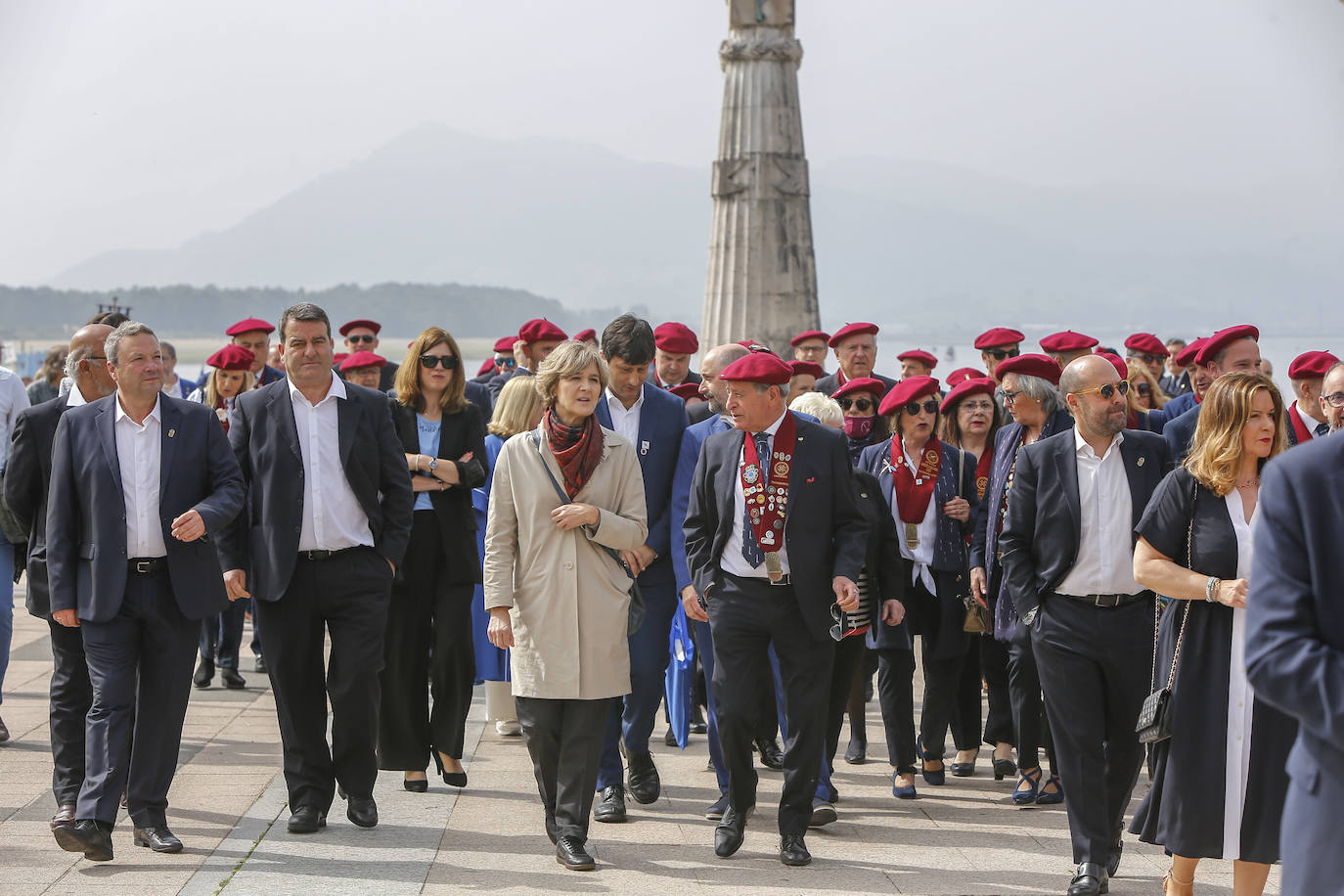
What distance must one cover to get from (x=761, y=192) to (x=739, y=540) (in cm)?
861

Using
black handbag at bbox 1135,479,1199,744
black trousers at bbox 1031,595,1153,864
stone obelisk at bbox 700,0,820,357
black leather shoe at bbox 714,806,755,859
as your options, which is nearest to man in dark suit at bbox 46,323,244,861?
black leather shoe at bbox 714,806,755,859

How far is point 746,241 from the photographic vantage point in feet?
45.0

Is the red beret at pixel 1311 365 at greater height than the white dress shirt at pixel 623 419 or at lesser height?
greater

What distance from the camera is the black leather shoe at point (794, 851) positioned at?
534 centimetres

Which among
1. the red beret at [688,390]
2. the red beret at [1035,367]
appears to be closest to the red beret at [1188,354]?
the red beret at [1035,367]

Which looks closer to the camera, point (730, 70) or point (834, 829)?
point (834, 829)

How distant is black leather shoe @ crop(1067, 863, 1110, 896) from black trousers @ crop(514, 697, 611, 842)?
1.71 m

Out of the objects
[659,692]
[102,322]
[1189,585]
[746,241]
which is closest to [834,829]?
[659,692]

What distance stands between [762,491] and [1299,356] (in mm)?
2901

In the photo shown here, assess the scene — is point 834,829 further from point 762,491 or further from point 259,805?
point 259,805

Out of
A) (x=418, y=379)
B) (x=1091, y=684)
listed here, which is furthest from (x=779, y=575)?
(x=418, y=379)

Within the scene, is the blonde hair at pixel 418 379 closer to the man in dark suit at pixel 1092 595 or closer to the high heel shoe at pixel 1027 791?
the man in dark suit at pixel 1092 595

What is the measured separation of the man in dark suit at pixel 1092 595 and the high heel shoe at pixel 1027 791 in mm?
1048

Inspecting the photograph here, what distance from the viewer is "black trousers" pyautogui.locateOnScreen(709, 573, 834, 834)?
539cm
